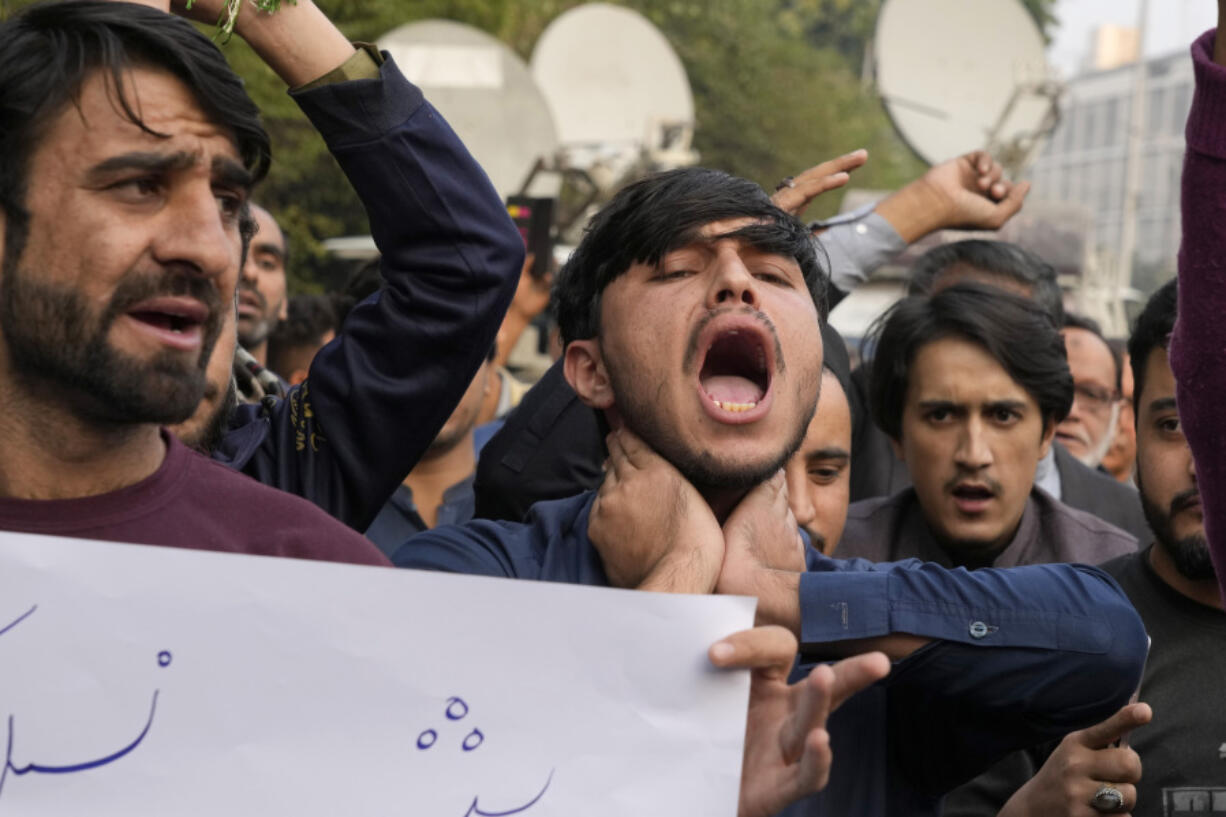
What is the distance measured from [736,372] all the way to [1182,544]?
102cm

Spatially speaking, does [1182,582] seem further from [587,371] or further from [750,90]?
[750,90]

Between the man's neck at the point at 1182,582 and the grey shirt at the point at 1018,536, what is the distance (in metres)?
0.68

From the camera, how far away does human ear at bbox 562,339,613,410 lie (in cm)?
286

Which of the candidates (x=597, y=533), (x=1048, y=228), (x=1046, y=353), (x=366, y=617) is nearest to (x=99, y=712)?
(x=366, y=617)

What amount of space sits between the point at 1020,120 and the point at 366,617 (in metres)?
13.4

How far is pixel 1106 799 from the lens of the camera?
2.72m

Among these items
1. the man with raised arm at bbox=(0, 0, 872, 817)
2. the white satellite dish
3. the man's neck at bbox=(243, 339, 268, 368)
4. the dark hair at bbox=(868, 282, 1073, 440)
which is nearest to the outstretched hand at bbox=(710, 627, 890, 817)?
the man with raised arm at bbox=(0, 0, 872, 817)

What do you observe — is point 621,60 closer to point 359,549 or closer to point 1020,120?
point 1020,120

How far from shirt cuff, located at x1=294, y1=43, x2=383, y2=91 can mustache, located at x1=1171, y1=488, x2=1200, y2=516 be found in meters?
1.82

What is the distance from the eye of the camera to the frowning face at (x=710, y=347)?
8.76ft

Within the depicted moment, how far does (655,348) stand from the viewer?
2.73 meters

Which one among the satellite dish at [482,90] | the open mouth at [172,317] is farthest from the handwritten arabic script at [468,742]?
the satellite dish at [482,90]

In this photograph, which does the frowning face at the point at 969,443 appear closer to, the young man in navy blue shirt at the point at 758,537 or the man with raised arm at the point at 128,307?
the young man in navy blue shirt at the point at 758,537

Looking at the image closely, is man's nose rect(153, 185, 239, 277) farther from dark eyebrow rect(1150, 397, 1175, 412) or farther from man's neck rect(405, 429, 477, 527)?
man's neck rect(405, 429, 477, 527)
